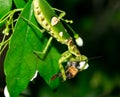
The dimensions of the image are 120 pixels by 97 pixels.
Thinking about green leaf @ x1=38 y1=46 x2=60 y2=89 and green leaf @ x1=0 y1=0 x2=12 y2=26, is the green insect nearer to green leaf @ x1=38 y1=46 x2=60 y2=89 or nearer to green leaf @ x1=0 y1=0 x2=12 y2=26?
green leaf @ x1=38 y1=46 x2=60 y2=89

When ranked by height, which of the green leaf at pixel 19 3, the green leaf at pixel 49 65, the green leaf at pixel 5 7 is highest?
the green leaf at pixel 5 7

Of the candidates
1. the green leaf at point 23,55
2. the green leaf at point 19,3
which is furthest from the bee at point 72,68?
the green leaf at point 19,3

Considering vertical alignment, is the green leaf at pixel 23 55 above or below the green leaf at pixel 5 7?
below

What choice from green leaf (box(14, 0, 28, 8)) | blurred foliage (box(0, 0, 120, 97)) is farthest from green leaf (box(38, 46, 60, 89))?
blurred foliage (box(0, 0, 120, 97))

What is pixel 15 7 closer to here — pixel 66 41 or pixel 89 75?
pixel 66 41

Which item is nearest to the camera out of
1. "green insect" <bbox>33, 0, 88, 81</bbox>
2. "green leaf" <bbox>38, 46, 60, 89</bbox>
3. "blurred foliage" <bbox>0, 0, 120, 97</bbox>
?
"green insect" <bbox>33, 0, 88, 81</bbox>

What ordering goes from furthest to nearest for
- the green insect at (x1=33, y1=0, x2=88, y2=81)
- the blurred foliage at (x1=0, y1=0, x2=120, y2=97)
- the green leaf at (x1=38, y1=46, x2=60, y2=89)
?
the blurred foliage at (x1=0, y1=0, x2=120, y2=97) < the green leaf at (x1=38, y1=46, x2=60, y2=89) < the green insect at (x1=33, y1=0, x2=88, y2=81)

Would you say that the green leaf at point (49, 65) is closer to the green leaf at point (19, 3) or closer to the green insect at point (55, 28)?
the green insect at point (55, 28)
